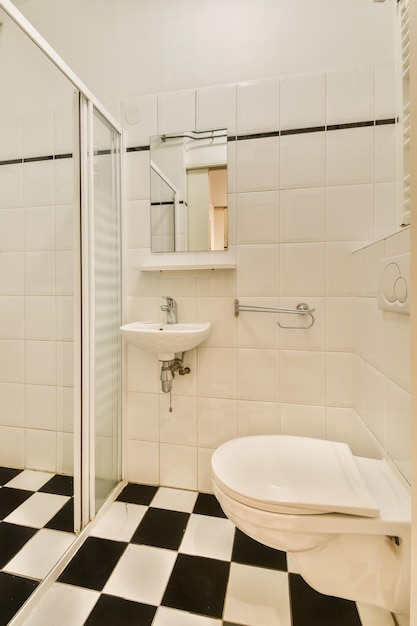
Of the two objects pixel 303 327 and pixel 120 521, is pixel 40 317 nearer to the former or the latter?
pixel 120 521

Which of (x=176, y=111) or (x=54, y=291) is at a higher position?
(x=176, y=111)

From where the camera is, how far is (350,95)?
1.35 m

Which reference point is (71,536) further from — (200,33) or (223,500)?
(200,33)

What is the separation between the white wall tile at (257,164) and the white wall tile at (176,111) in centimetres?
29

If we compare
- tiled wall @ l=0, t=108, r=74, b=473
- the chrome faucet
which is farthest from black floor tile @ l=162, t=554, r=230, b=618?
the chrome faucet

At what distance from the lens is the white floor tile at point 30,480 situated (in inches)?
60.9

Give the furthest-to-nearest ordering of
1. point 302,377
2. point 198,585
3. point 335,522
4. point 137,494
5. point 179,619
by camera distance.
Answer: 1. point 137,494
2. point 302,377
3. point 198,585
4. point 179,619
5. point 335,522

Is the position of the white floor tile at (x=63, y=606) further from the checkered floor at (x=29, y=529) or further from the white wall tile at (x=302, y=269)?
the white wall tile at (x=302, y=269)

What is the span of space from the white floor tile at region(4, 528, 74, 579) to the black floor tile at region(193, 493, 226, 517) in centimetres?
54

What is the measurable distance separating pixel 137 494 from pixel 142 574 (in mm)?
441

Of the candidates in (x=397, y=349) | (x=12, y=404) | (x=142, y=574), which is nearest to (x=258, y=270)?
(x=397, y=349)

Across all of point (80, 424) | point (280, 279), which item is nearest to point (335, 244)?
point (280, 279)

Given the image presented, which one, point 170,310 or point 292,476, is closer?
point 292,476

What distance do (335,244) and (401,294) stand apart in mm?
563
